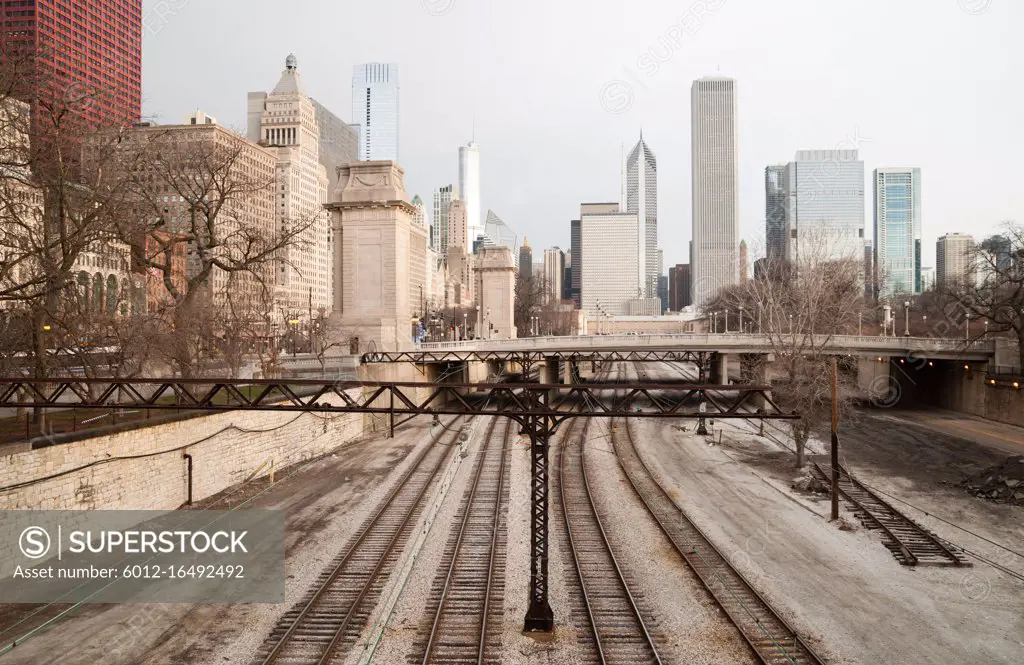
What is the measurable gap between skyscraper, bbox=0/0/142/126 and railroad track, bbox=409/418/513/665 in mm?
19908

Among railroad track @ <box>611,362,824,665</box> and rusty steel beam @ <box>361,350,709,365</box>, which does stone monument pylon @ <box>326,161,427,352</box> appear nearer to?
rusty steel beam @ <box>361,350,709,365</box>

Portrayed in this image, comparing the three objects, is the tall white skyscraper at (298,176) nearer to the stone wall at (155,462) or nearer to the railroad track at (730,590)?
the stone wall at (155,462)

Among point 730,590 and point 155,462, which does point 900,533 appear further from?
point 155,462

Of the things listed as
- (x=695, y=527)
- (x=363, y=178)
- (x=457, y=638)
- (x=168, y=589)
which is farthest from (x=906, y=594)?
(x=363, y=178)

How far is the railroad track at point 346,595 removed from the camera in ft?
46.4

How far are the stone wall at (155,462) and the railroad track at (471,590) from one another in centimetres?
1010

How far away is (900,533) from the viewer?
2267cm

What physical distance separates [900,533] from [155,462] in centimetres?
2637

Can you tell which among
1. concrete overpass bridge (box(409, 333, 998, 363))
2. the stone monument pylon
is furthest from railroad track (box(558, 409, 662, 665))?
the stone monument pylon

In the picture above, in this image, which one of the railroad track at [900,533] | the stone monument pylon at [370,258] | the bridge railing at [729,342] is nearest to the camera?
the railroad track at [900,533]

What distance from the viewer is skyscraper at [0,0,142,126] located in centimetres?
2205

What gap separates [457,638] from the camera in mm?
14766

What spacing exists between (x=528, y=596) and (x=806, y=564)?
877 centimetres

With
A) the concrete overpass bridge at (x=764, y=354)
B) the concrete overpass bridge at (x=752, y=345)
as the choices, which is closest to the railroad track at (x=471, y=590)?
the concrete overpass bridge at (x=764, y=354)
